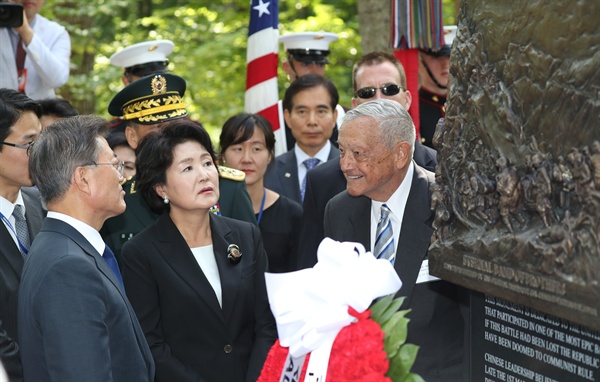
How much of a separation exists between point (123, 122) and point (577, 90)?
4.17 meters

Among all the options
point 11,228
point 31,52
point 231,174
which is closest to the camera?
point 11,228

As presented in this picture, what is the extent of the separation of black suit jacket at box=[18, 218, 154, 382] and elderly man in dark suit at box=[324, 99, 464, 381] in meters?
1.21

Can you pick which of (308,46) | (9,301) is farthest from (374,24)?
(9,301)

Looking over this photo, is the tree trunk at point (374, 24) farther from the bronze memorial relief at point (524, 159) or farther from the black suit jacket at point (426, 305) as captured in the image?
the bronze memorial relief at point (524, 159)

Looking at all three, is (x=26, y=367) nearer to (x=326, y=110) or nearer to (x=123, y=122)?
(x=123, y=122)

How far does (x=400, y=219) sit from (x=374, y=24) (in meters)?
4.63

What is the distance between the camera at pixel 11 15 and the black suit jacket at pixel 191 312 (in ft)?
9.30

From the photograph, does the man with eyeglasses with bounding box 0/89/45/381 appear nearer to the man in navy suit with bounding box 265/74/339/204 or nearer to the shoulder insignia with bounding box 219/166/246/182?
the shoulder insignia with bounding box 219/166/246/182

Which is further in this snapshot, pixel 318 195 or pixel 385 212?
pixel 318 195

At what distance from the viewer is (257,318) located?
14.3 ft

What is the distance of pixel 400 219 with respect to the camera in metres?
3.86

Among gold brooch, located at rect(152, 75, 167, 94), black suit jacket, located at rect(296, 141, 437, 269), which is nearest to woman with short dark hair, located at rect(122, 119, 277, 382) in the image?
black suit jacket, located at rect(296, 141, 437, 269)

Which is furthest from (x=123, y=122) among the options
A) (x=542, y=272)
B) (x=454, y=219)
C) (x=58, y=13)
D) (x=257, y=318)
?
(x=58, y=13)

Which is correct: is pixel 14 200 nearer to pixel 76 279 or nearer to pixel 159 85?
pixel 76 279
